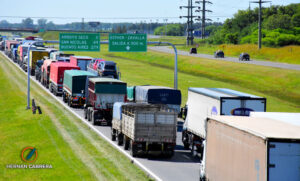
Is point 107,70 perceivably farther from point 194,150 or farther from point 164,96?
point 194,150

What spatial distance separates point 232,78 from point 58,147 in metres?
52.9

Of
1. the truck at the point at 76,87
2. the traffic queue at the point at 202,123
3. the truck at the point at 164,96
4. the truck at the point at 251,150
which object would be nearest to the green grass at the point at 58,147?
the truck at the point at 76,87

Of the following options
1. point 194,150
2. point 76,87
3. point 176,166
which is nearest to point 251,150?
point 176,166

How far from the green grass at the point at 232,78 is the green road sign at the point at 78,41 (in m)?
11.0

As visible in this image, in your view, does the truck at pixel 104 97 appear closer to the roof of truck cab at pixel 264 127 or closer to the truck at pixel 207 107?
the truck at pixel 207 107

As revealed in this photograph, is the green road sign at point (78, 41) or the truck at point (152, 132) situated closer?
the truck at point (152, 132)

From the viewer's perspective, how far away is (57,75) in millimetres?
55938

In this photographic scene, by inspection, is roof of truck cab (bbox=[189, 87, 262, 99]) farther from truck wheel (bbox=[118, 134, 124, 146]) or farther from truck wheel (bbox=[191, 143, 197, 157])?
truck wheel (bbox=[118, 134, 124, 146])

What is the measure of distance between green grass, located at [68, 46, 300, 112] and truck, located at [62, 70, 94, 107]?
12.1 m

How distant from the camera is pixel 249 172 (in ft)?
48.9

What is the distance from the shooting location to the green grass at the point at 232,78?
6284 centimetres

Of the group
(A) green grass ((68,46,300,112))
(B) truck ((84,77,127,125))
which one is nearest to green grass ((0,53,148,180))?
(B) truck ((84,77,127,125))

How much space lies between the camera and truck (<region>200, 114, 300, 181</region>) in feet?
44.7

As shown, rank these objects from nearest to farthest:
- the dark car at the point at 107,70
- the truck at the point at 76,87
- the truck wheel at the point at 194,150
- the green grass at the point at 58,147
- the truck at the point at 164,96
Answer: the green grass at the point at 58,147, the truck wheel at the point at 194,150, the truck at the point at 164,96, the truck at the point at 76,87, the dark car at the point at 107,70
